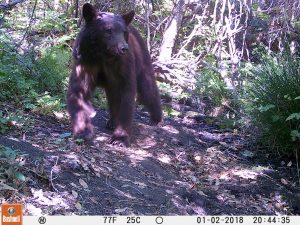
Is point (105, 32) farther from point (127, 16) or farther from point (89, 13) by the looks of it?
point (127, 16)

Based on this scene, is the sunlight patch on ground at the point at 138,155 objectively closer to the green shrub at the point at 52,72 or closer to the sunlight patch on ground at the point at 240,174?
the sunlight patch on ground at the point at 240,174

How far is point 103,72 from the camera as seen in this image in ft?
20.3

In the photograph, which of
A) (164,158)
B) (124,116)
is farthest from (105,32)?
(164,158)

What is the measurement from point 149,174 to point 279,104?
2059 millimetres

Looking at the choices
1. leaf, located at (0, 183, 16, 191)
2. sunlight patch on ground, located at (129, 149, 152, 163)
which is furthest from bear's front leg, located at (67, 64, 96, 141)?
leaf, located at (0, 183, 16, 191)

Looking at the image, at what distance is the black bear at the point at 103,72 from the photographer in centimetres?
569

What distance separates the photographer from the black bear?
18.7ft

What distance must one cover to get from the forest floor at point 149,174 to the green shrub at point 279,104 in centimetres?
33

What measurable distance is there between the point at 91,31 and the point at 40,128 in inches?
53.2

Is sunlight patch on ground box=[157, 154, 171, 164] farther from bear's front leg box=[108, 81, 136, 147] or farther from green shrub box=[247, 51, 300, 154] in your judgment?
green shrub box=[247, 51, 300, 154]

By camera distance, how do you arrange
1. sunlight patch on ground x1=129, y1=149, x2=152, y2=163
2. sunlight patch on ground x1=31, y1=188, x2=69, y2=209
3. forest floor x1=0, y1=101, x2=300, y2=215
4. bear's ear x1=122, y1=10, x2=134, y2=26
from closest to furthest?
1. sunlight patch on ground x1=31, y1=188, x2=69, y2=209
2. forest floor x1=0, y1=101, x2=300, y2=215
3. sunlight patch on ground x1=129, y1=149, x2=152, y2=163
4. bear's ear x1=122, y1=10, x2=134, y2=26

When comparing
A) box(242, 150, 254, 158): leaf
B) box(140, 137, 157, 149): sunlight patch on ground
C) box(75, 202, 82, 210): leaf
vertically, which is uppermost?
box(75, 202, 82, 210): leaf

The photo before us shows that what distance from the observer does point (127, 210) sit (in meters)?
3.84

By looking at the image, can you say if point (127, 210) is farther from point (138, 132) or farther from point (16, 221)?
Answer: point (138, 132)
